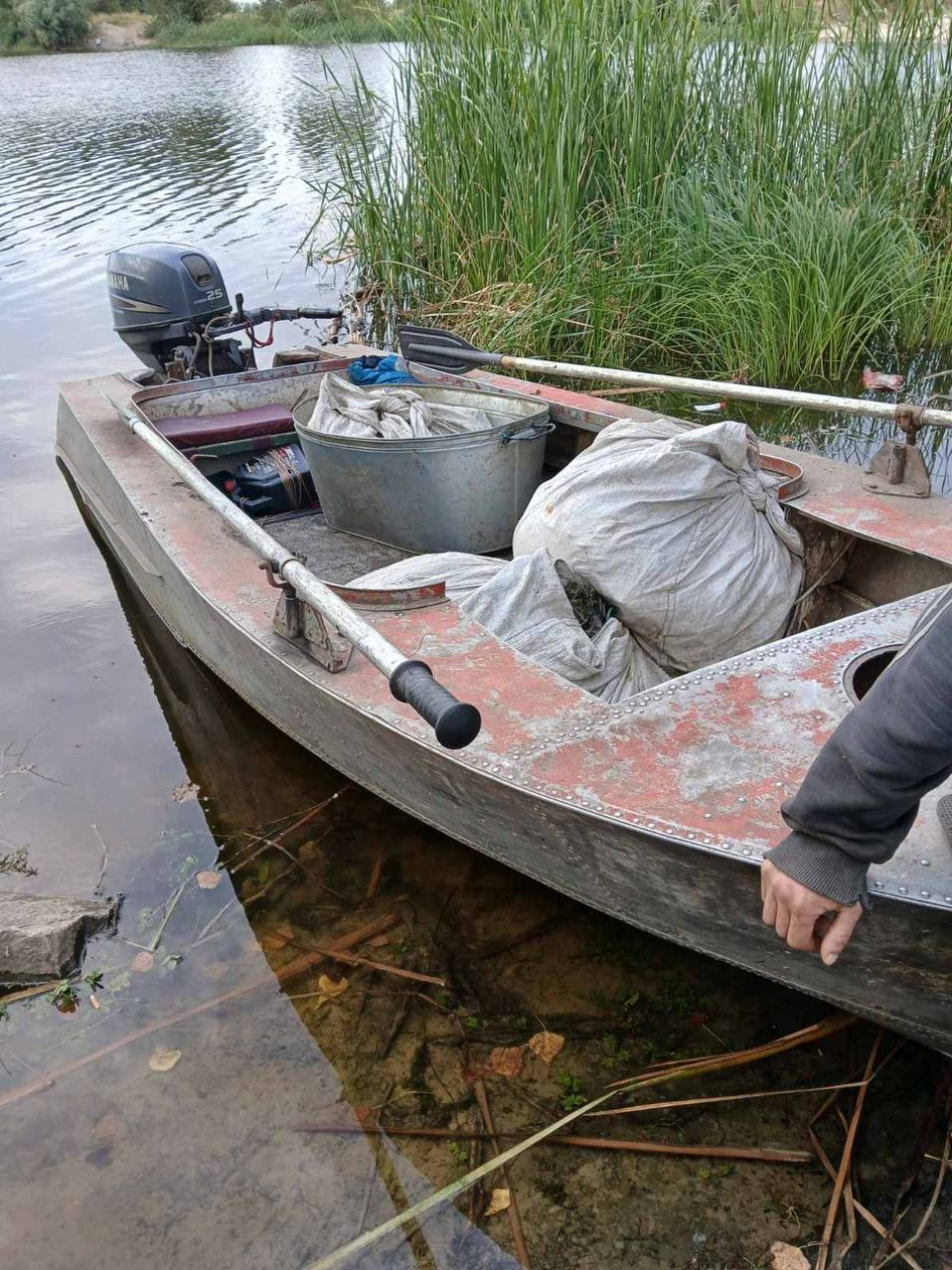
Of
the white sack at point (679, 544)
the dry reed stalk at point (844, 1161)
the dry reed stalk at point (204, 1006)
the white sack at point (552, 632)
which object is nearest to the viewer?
the dry reed stalk at point (844, 1161)

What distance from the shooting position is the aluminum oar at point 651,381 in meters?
3.01

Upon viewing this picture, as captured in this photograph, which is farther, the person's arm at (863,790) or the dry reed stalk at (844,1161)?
the dry reed stalk at (844,1161)

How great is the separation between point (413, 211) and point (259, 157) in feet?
30.6

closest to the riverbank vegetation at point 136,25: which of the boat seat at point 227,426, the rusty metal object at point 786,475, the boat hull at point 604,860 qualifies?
the boat seat at point 227,426

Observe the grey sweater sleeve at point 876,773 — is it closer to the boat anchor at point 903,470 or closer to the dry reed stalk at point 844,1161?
the dry reed stalk at point 844,1161

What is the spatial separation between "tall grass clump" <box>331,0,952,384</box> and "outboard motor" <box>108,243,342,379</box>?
1788 mm

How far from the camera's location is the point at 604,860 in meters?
2.05

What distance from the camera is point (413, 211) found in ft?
21.7

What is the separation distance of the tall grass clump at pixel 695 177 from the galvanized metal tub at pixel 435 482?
249cm

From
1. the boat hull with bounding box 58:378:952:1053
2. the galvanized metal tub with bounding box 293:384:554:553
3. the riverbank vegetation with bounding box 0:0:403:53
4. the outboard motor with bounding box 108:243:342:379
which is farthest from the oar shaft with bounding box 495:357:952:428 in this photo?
the riverbank vegetation with bounding box 0:0:403:53

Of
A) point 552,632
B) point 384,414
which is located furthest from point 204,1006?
point 384,414

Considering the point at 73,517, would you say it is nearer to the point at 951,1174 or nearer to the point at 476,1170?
the point at 476,1170

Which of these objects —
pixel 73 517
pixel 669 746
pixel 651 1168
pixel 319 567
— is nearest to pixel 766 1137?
pixel 651 1168

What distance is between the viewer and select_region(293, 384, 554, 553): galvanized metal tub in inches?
137
